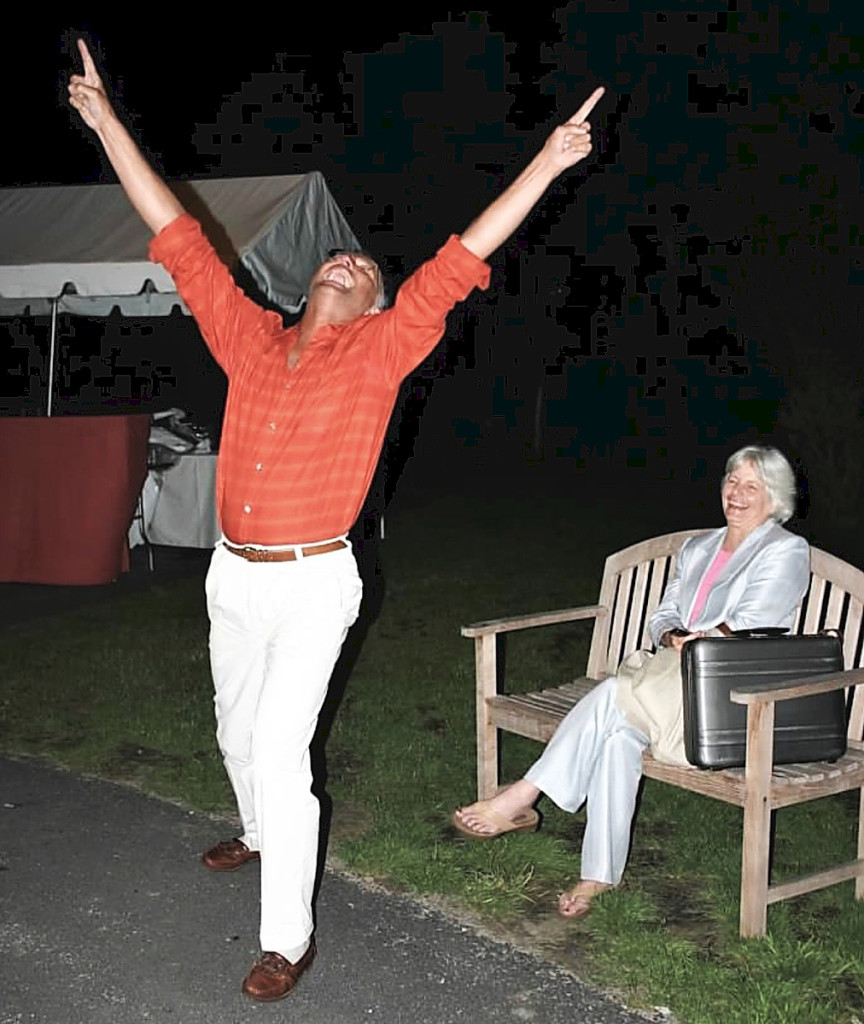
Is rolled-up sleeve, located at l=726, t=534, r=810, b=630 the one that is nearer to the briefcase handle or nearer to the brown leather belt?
the briefcase handle

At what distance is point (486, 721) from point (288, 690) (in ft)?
5.30

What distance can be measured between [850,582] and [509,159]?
858 inches

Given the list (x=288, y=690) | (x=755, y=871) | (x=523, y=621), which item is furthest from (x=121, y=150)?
(x=755, y=871)

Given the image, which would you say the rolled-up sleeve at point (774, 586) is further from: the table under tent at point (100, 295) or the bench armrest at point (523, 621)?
the table under tent at point (100, 295)

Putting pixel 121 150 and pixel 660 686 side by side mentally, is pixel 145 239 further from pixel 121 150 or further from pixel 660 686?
pixel 660 686

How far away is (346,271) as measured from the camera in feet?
12.9

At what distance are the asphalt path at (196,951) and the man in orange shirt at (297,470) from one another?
18cm

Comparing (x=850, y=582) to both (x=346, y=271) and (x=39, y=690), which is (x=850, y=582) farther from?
(x=39, y=690)

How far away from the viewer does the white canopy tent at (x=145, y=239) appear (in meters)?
10.4

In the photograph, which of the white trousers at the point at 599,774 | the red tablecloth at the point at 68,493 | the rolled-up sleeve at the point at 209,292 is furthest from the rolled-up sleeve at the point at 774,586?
the red tablecloth at the point at 68,493

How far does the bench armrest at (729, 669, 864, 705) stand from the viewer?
13.2 ft

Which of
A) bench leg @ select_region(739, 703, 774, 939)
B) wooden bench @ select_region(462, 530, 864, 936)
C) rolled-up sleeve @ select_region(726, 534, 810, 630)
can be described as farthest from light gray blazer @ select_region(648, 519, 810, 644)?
bench leg @ select_region(739, 703, 774, 939)

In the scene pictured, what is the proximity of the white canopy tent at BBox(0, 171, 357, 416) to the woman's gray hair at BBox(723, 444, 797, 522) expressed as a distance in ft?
20.1

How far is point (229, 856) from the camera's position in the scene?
15.4 ft
